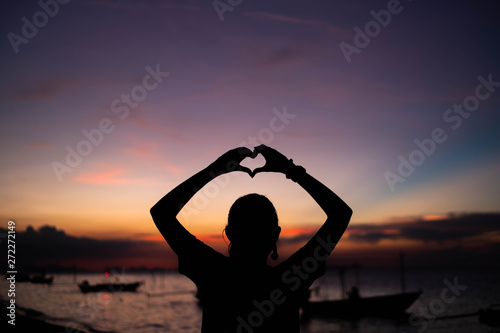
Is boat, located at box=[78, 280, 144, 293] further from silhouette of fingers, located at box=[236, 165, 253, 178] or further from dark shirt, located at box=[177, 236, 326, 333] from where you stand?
silhouette of fingers, located at box=[236, 165, 253, 178]

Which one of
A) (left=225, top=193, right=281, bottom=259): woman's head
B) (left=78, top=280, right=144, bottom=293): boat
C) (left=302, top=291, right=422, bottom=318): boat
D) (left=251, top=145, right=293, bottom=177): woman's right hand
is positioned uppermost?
(left=251, top=145, right=293, bottom=177): woman's right hand

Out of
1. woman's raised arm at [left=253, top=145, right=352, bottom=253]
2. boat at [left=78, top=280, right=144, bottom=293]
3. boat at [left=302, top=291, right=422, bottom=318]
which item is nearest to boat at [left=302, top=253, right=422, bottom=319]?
boat at [left=302, top=291, right=422, bottom=318]

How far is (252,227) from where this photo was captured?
5.19ft

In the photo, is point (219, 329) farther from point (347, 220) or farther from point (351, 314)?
point (351, 314)

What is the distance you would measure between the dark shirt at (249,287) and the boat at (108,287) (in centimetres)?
8679

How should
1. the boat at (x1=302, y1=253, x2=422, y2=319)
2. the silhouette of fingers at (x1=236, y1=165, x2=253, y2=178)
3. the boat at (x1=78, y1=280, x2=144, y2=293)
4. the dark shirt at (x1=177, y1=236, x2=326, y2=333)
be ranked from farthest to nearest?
the boat at (x1=78, y1=280, x2=144, y2=293) < the boat at (x1=302, y1=253, x2=422, y2=319) < the silhouette of fingers at (x1=236, y1=165, x2=253, y2=178) < the dark shirt at (x1=177, y1=236, x2=326, y2=333)

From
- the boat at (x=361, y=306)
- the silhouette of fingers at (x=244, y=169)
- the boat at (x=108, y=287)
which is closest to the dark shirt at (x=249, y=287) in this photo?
the silhouette of fingers at (x=244, y=169)

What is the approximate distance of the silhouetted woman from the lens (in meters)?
1.52

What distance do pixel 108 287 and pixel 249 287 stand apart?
89.4 metres

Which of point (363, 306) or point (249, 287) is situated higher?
point (249, 287)

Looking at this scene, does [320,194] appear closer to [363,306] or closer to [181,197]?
[181,197]

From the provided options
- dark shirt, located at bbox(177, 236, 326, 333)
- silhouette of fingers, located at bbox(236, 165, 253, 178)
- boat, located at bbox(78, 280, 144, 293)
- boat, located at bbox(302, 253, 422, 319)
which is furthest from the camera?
boat, located at bbox(78, 280, 144, 293)

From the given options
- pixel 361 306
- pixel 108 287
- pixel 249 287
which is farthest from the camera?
pixel 108 287

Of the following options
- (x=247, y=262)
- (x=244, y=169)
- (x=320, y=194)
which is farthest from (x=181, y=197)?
(x=320, y=194)
